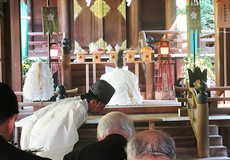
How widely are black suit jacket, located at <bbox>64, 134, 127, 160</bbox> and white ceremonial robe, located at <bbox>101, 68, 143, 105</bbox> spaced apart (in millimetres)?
4648

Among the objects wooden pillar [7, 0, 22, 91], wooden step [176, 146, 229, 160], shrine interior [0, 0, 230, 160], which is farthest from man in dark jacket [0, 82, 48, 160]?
wooden pillar [7, 0, 22, 91]

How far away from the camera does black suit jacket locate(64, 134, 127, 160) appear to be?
6.71ft

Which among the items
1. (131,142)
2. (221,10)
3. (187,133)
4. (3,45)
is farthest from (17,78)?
(131,142)

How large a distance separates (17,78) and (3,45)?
719mm

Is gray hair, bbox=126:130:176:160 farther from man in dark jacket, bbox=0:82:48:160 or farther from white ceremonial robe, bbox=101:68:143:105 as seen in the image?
white ceremonial robe, bbox=101:68:143:105

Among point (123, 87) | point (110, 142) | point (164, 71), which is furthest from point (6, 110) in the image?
point (164, 71)

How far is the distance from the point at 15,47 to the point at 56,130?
15.7 ft

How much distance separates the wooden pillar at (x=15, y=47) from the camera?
680 centimetres

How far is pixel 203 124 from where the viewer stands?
4.85 metres

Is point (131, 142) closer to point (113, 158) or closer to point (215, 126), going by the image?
point (113, 158)

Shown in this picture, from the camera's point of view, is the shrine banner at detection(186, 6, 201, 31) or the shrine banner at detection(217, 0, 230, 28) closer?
the shrine banner at detection(217, 0, 230, 28)

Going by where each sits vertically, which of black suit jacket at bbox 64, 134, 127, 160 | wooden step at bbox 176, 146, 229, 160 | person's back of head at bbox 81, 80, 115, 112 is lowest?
wooden step at bbox 176, 146, 229, 160

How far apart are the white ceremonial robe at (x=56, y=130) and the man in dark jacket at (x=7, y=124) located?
3.15 feet

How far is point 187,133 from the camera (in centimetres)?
567
